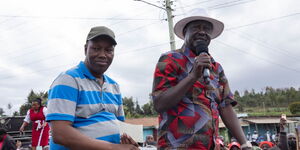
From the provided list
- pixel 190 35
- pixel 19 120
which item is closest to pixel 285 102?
pixel 19 120

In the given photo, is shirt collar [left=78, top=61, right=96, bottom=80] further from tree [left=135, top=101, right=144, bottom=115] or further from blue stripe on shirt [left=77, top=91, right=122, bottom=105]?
tree [left=135, top=101, right=144, bottom=115]

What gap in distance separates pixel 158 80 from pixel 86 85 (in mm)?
608

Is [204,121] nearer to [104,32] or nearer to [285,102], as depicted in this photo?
[104,32]

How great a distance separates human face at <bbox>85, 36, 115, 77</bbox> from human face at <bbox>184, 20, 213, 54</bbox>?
729 mm

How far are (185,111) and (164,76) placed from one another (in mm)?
311

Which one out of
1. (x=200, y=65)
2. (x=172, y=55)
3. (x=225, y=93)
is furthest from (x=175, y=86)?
(x=225, y=93)

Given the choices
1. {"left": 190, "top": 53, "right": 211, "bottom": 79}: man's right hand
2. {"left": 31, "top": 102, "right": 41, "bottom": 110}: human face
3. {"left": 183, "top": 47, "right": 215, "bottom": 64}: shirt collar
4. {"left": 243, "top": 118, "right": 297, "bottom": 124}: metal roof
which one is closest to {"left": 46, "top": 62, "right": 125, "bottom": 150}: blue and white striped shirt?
{"left": 190, "top": 53, "right": 211, "bottom": 79}: man's right hand

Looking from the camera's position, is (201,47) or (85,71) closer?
(85,71)

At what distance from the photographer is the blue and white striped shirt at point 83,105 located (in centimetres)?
159

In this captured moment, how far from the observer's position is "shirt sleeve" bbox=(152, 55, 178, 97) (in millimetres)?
2111

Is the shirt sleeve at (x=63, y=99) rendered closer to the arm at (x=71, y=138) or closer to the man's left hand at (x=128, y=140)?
the arm at (x=71, y=138)

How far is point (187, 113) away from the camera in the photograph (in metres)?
2.09

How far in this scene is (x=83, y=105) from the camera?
170 cm

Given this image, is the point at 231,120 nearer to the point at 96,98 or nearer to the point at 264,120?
the point at 96,98
